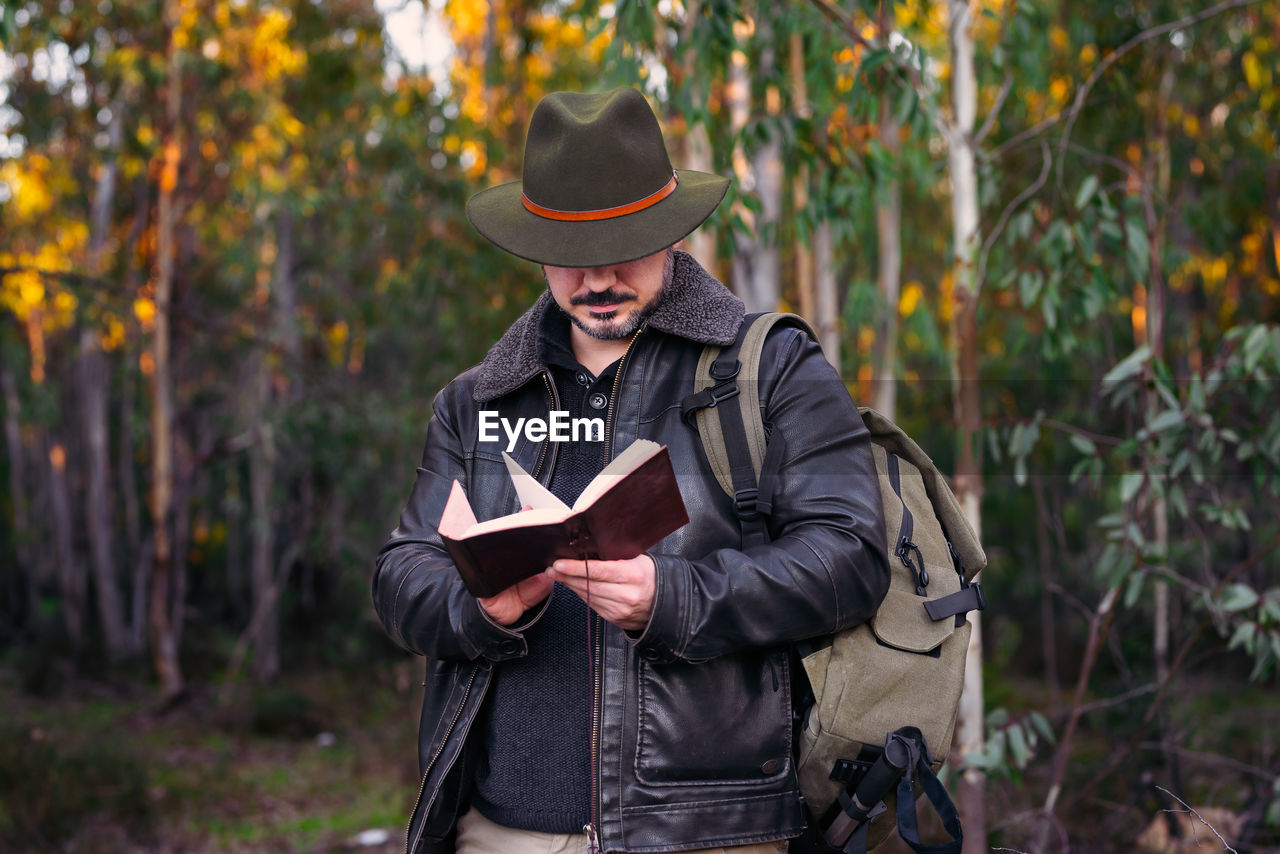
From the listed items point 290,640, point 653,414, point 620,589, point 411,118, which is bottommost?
point 290,640

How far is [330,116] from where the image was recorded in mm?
9023

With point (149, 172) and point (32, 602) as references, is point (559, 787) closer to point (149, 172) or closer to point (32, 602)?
point (149, 172)

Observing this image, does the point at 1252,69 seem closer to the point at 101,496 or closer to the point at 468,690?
the point at 468,690

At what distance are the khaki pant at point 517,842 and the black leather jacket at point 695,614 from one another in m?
0.03

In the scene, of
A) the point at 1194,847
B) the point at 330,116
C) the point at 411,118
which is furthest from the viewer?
the point at 330,116

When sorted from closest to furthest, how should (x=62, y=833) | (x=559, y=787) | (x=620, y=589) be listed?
(x=620, y=589) → (x=559, y=787) → (x=62, y=833)

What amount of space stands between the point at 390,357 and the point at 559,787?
13.4m

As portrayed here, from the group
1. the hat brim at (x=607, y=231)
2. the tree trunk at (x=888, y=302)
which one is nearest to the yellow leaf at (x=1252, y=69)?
the tree trunk at (x=888, y=302)

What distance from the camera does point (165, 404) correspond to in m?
9.78

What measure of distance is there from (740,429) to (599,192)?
17.0 inches

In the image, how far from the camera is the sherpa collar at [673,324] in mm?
1707

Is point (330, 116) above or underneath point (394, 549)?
above

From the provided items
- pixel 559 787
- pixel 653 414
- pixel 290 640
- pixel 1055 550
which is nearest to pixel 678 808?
pixel 559 787

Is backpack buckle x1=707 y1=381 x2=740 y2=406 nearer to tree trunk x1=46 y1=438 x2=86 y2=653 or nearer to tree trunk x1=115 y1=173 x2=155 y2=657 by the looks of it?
tree trunk x1=115 y1=173 x2=155 y2=657
